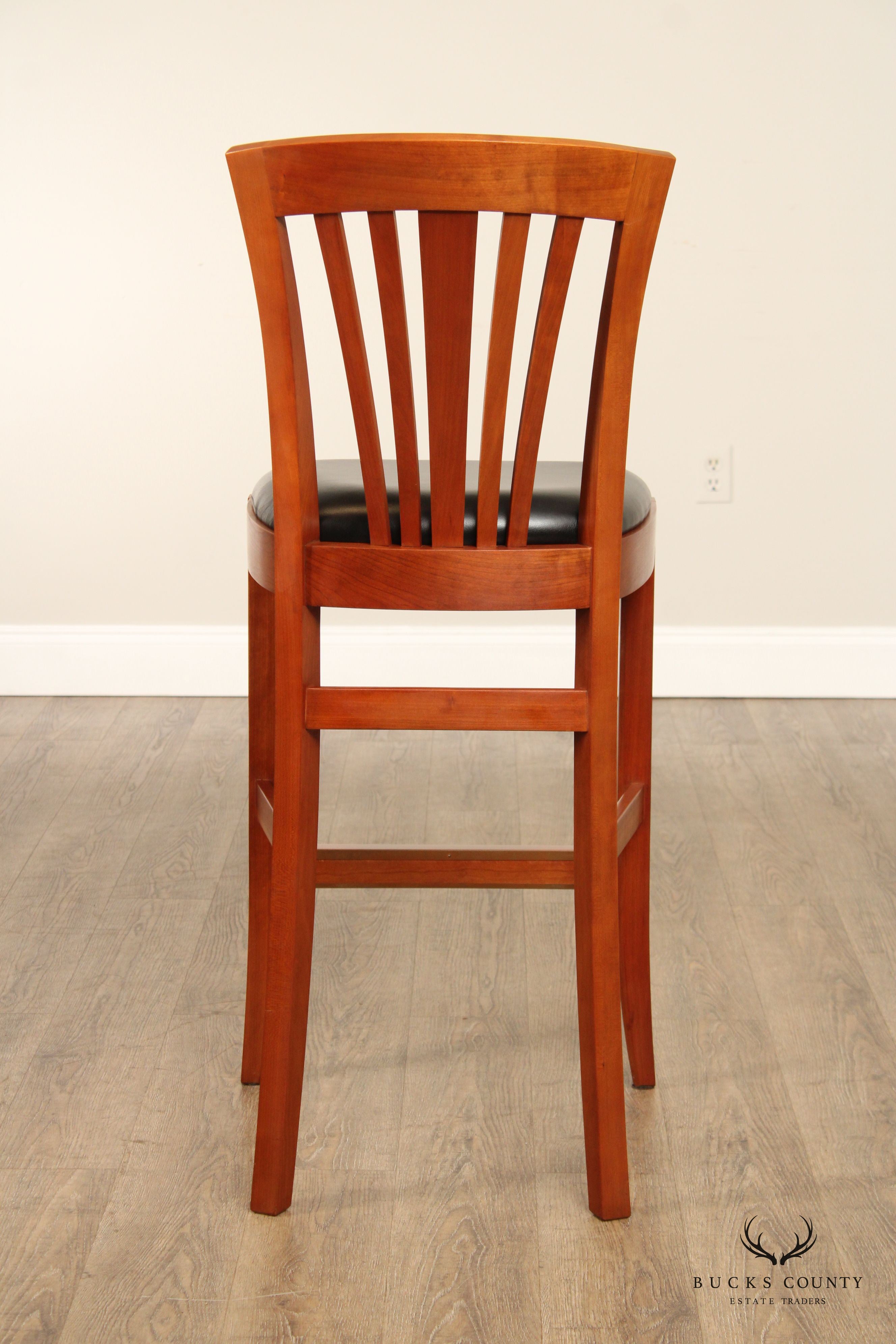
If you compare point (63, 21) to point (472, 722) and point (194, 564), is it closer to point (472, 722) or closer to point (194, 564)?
point (194, 564)

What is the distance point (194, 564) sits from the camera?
2.68 meters

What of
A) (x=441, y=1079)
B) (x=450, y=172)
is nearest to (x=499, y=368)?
(x=450, y=172)

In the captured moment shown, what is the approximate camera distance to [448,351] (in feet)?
3.22

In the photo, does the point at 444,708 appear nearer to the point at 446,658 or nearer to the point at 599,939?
the point at 599,939

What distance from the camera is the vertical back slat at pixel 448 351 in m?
0.94

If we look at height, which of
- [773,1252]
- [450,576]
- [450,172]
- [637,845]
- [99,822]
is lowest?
[773,1252]

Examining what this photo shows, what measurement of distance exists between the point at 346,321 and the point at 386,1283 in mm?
803

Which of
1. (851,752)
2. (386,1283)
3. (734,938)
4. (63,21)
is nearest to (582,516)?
(386,1283)

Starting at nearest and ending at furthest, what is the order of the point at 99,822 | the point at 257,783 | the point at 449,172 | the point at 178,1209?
the point at 449,172 < the point at 178,1209 < the point at 257,783 < the point at 99,822

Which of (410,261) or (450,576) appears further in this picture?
(410,261)

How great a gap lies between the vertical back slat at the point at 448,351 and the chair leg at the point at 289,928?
16 cm

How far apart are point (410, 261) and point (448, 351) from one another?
5.44ft

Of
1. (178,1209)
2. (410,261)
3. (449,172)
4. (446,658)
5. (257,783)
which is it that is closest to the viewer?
(449,172)

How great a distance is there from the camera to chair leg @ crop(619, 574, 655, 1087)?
1.27m
